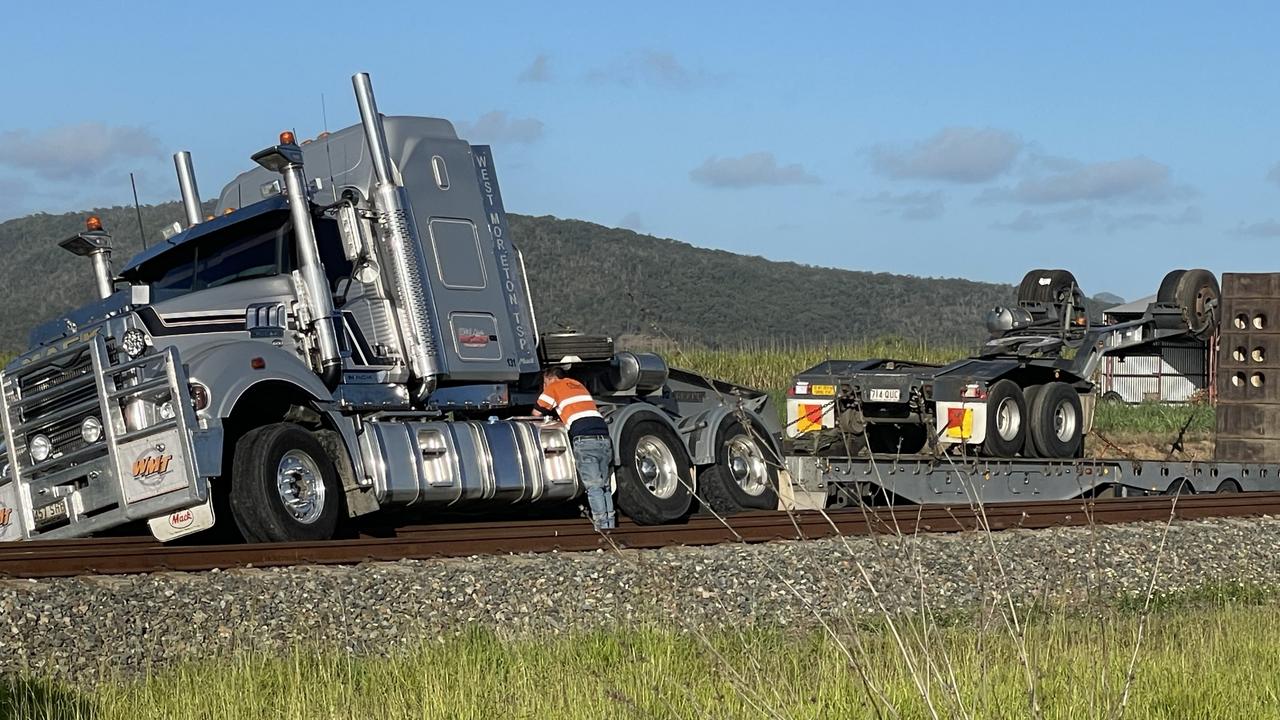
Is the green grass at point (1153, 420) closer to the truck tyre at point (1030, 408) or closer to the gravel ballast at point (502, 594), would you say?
the truck tyre at point (1030, 408)

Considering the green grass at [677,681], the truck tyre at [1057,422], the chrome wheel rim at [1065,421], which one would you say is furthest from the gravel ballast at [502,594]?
the chrome wheel rim at [1065,421]

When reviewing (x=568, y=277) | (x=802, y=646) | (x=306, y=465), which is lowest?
(x=802, y=646)

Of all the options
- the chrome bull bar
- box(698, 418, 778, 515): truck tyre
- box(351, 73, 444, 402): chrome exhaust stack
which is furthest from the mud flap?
box(698, 418, 778, 515): truck tyre

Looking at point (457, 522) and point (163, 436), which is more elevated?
point (163, 436)

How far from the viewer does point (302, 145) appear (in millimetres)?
15258

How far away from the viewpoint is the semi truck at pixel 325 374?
1223 centimetres

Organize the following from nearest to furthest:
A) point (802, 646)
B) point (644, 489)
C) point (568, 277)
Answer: point (802, 646)
point (644, 489)
point (568, 277)

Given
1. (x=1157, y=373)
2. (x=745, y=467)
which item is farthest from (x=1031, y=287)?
(x=1157, y=373)

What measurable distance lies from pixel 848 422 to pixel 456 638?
430 inches

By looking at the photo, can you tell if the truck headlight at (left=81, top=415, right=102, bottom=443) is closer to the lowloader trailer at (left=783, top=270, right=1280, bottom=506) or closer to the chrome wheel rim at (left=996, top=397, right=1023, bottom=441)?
the lowloader trailer at (left=783, top=270, right=1280, bottom=506)

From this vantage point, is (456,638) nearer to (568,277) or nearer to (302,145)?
(302,145)

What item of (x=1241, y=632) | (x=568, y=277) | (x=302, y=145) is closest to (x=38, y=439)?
(x=302, y=145)

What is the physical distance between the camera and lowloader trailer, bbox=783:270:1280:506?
711 inches

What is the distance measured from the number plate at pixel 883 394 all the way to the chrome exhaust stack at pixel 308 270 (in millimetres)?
8210
